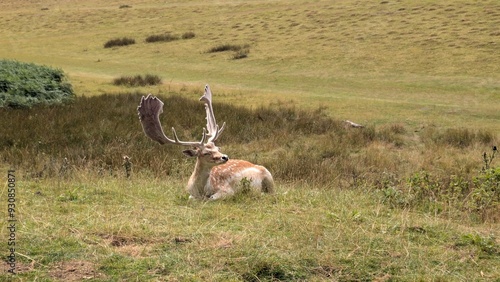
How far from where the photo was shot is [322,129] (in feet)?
52.2

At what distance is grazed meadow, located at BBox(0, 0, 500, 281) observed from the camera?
5273mm

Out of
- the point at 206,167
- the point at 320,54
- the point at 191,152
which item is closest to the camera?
the point at 191,152

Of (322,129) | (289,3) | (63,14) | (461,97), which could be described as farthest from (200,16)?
(322,129)

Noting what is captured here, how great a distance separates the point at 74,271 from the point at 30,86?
1447 centimetres

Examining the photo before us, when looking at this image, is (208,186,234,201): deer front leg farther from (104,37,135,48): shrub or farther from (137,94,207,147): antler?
(104,37,135,48): shrub

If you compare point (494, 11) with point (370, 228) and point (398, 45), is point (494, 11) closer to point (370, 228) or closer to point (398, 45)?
point (398, 45)

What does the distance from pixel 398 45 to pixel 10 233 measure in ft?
88.2

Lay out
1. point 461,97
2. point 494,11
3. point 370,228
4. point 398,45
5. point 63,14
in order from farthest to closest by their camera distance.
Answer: point 63,14 → point 494,11 → point 398,45 → point 461,97 → point 370,228

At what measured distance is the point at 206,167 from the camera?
26.6ft

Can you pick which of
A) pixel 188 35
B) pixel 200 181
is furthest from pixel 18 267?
pixel 188 35

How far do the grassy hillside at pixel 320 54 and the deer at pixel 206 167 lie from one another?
9.30 meters

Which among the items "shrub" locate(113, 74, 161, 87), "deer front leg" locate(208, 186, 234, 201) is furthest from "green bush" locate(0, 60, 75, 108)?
"deer front leg" locate(208, 186, 234, 201)

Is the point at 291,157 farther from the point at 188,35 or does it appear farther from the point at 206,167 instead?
the point at 188,35

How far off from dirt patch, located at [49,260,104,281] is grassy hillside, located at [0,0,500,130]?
42.5 ft
